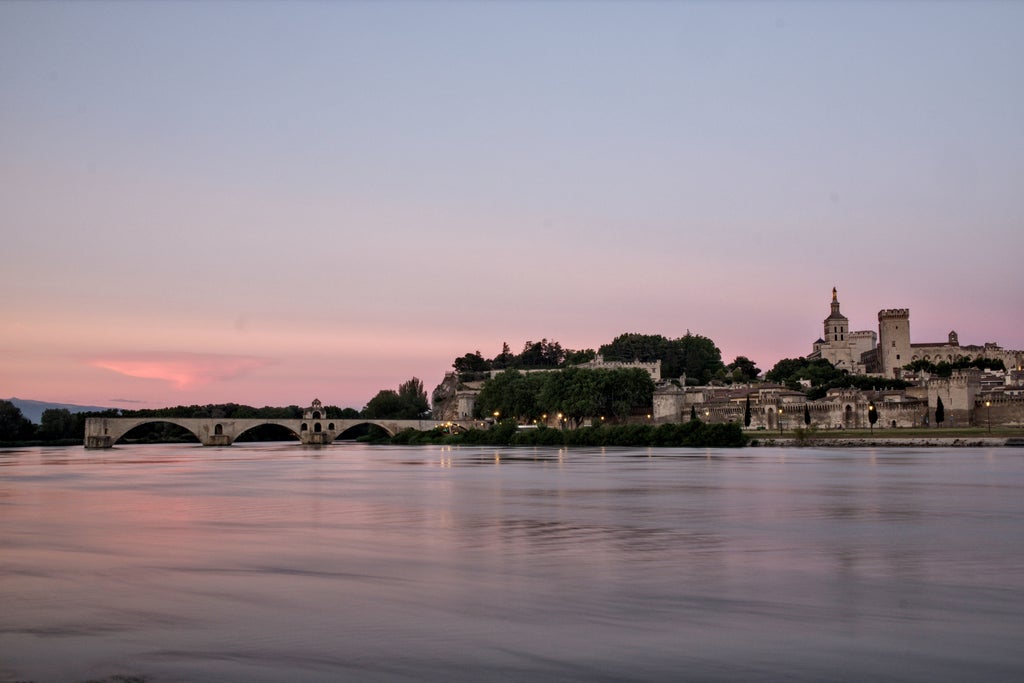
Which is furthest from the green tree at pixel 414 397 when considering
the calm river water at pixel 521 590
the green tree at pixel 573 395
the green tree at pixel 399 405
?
the calm river water at pixel 521 590

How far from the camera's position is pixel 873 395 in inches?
3270

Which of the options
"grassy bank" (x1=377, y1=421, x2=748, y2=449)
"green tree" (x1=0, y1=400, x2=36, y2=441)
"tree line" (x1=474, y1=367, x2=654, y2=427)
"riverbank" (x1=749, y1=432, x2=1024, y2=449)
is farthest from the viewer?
"green tree" (x1=0, y1=400, x2=36, y2=441)

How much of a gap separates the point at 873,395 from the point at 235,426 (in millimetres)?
63571

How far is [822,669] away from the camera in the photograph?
6.73 meters

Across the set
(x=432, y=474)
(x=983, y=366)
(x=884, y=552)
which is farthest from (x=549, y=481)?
(x=983, y=366)

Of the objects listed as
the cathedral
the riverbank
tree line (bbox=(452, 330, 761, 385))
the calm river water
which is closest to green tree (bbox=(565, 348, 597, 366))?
tree line (bbox=(452, 330, 761, 385))

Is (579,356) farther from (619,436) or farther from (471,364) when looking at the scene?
(619,436)

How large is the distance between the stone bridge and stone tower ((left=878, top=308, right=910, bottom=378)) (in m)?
53.3

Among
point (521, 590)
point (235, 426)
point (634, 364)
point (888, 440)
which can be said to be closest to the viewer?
point (521, 590)

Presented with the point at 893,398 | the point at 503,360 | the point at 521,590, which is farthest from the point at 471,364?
the point at 521,590

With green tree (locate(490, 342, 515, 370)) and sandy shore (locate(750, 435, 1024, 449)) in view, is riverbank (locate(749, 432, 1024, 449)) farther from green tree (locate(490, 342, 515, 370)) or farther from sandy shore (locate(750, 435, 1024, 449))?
green tree (locate(490, 342, 515, 370))

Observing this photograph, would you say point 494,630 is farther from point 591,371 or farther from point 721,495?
point 591,371

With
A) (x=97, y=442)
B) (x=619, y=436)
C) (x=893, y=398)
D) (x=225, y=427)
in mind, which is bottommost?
(x=97, y=442)

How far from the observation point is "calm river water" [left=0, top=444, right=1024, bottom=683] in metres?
7.03
